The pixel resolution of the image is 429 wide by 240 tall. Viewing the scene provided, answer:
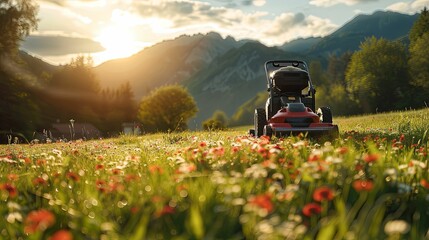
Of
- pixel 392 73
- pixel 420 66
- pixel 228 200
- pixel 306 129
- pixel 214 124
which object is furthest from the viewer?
pixel 392 73

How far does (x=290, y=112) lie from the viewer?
38.8ft

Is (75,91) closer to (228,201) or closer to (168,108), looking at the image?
(168,108)

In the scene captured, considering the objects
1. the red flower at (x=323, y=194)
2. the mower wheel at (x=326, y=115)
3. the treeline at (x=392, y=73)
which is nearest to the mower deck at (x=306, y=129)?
the mower wheel at (x=326, y=115)

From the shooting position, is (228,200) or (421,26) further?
(421,26)

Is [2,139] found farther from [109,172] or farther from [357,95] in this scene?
[357,95]

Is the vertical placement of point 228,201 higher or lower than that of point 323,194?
lower

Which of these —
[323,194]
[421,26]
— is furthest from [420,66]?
[323,194]

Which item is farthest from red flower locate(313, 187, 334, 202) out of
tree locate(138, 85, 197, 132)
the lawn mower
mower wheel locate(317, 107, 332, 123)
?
tree locate(138, 85, 197, 132)

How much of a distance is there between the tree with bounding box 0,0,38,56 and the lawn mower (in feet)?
110

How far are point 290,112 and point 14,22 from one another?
1442 inches

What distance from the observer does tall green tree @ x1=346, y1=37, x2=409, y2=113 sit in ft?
230

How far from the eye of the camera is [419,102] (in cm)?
6694

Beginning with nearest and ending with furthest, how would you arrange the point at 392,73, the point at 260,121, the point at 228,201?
the point at 228,201
the point at 260,121
the point at 392,73

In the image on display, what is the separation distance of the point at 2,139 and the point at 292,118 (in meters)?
35.4
